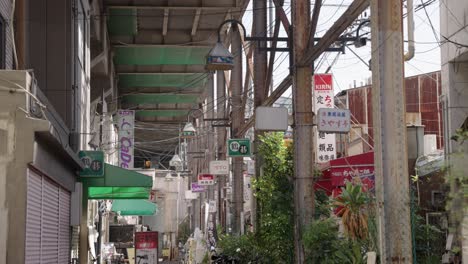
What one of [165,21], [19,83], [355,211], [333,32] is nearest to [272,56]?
[333,32]

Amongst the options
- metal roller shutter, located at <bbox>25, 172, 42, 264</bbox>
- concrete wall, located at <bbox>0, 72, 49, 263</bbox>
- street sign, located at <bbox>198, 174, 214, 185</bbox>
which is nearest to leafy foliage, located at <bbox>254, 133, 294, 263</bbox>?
metal roller shutter, located at <bbox>25, 172, 42, 264</bbox>

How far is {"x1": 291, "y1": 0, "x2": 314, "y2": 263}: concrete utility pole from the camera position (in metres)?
17.1

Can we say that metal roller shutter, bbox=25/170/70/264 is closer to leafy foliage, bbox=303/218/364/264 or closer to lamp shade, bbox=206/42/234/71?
leafy foliage, bbox=303/218/364/264

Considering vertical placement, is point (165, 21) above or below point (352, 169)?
above

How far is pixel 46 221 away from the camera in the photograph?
11805 mm

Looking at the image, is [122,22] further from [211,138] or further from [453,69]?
[453,69]

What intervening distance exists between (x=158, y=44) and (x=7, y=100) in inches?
1094

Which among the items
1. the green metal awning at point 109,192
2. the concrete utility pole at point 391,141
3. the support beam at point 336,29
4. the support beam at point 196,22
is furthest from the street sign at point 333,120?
the support beam at point 196,22

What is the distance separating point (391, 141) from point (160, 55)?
28.5 meters

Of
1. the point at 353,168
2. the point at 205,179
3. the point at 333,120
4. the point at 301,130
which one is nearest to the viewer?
the point at 333,120

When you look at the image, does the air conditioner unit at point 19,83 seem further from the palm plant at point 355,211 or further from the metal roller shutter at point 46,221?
the palm plant at point 355,211

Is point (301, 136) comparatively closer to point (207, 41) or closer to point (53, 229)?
point (53, 229)

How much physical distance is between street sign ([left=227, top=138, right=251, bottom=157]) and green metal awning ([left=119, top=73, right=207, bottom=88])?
16.3 meters

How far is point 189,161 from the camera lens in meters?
67.3
